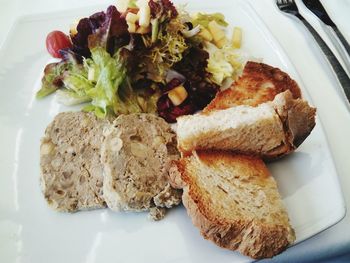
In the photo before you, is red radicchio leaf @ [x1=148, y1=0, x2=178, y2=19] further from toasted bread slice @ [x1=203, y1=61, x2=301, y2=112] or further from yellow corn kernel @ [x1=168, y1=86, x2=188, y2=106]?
toasted bread slice @ [x1=203, y1=61, x2=301, y2=112]

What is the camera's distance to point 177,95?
286cm

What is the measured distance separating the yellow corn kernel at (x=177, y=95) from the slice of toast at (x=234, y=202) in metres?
0.59

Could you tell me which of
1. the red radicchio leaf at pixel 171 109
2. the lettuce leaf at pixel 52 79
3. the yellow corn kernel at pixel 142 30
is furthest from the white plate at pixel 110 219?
the yellow corn kernel at pixel 142 30

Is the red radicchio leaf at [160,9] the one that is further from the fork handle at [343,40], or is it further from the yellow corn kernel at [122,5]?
the fork handle at [343,40]

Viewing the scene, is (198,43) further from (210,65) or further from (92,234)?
(92,234)

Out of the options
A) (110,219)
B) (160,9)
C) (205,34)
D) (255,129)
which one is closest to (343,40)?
(205,34)

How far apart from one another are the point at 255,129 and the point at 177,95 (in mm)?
724

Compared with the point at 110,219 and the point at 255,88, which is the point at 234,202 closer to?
the point at 110,219

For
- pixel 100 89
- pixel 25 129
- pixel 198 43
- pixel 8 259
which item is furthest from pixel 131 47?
pixel 8 259

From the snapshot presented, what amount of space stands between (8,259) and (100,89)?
1203 millimetres

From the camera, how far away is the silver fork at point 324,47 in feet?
9.35

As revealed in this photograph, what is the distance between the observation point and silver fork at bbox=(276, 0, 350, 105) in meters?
2.85

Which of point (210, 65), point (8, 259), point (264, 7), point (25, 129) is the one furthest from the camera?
point (264, 7)

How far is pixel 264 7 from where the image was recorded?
365cm
